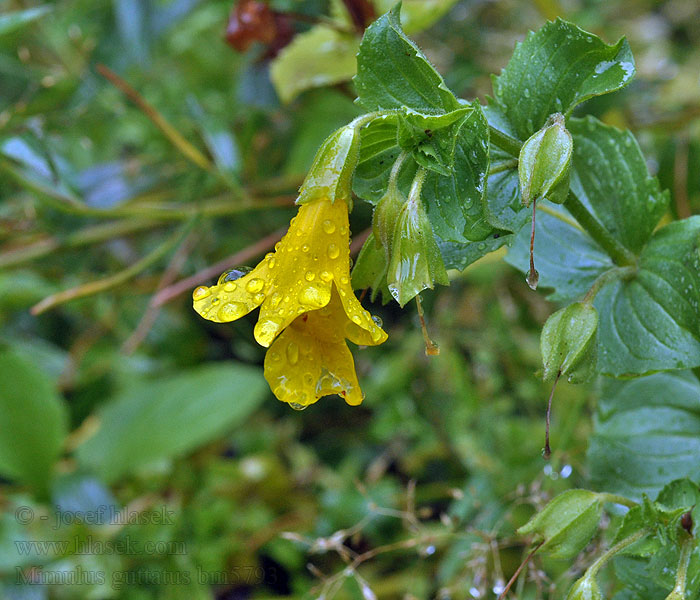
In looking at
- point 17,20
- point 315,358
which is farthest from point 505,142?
point 17,20

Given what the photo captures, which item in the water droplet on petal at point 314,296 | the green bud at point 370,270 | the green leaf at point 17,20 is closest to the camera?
the water droplet on petal at point 314,296

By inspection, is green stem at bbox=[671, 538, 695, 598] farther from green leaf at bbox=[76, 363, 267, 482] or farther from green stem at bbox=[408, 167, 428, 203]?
green leaf at bbox=[76, 363, 267, 482]

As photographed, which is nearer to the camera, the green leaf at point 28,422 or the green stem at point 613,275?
the green stem at point 613,275

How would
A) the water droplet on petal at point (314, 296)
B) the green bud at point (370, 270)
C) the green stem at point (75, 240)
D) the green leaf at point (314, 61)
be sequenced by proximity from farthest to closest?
1. the green stem at point (75, 240)
2. the green leaf at point (314, 61)
3. the green bud at point (370, 270)
4. the water droplet on petal at point (314, 296)

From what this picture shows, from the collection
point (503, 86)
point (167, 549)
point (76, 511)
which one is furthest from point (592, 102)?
point (76, 511)

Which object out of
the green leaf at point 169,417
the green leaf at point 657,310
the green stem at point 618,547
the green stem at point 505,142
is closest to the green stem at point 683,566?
the green stem at point 618,547

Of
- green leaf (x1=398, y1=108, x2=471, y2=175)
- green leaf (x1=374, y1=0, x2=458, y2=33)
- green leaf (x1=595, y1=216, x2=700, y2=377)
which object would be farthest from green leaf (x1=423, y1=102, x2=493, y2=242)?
green leaf (x1=374, y1=0, x2=458, y2=33)

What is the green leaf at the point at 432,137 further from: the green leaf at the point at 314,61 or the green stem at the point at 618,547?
the green leaf at the point at 314,61

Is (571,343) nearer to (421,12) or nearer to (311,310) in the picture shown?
(311,310)
